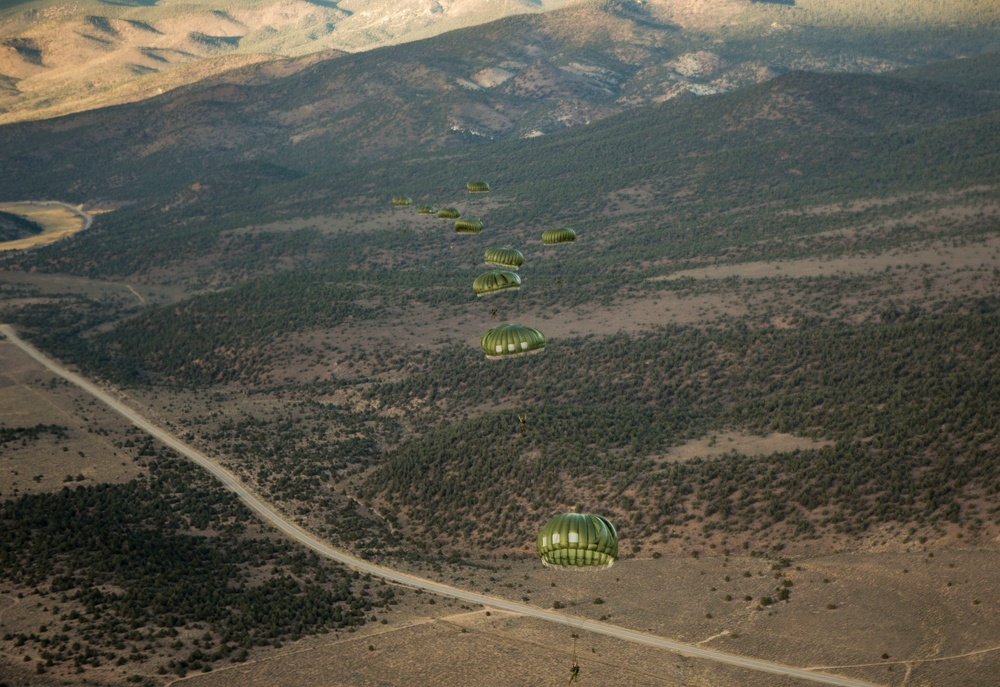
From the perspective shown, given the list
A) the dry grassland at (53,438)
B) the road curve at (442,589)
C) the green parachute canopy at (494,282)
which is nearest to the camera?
the road curve at (442,589)

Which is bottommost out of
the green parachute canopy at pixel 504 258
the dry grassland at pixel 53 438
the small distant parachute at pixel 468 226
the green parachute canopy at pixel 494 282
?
the dry grassland at pixel 53 438

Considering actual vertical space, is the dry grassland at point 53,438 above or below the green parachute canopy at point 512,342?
below

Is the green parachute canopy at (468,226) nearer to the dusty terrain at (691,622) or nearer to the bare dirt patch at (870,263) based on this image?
the dusty terrain at (691,622)

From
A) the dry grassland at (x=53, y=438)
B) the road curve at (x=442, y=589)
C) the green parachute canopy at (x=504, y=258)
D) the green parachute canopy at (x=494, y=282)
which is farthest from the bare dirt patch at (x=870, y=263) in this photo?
the dry grassland at (x=53, y=438)

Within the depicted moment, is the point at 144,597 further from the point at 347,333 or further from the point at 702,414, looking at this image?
the point at 347,333

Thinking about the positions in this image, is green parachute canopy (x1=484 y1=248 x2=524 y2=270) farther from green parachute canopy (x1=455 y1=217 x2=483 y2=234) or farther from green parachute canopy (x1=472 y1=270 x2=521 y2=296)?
green parachute canopy (x1=455 y1=217 x2=483 y2=234)

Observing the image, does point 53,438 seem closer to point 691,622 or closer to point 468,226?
point 468,226

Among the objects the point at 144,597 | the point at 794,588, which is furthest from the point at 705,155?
the point at 144,597
